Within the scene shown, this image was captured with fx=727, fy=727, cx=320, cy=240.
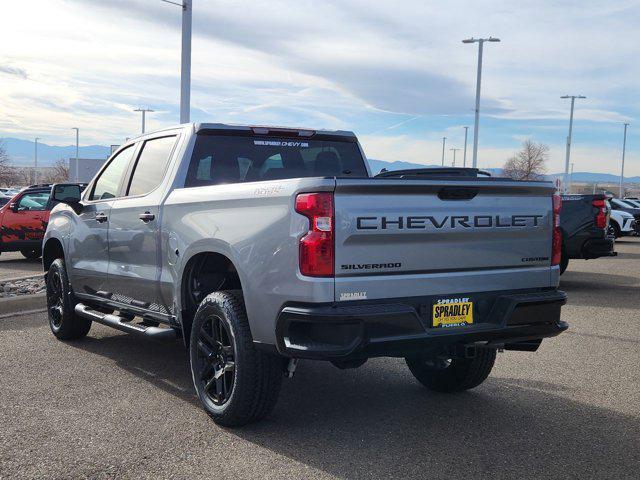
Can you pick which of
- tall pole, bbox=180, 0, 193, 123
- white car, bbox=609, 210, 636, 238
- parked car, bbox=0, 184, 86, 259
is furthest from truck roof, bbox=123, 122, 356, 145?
white car, bbox=609, 210, 636, 238

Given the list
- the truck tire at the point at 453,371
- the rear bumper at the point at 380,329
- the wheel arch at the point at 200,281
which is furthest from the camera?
the truck tire at the point at 453,371

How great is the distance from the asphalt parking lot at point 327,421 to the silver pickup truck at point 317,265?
1.07 feet

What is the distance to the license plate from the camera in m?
4.36

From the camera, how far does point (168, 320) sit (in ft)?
18.4

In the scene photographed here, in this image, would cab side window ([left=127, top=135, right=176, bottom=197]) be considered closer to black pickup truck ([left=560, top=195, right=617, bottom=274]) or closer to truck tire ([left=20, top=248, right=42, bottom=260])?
black pickup truck ([left=560, top=195, right=617, bottom=274])

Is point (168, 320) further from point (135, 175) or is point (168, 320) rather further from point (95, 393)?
point (135, 175)

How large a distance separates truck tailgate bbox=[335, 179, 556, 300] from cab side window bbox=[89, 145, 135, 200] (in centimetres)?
333

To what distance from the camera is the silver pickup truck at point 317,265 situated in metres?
4.09

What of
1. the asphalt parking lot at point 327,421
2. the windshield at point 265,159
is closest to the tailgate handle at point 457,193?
the windshield at point 265,159

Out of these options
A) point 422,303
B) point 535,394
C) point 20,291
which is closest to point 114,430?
point 422,303

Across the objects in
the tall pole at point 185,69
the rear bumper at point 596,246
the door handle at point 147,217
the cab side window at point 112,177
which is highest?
the tall pole at point 185,69

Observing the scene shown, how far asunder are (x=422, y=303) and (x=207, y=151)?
95.2 inches

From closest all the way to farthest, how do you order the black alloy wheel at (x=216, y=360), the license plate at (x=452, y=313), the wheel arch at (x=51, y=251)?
the license plate at (x=452, y=313), the black alloy wheel at (x=216, y=360), the wheel arch at (x=51, y=251)

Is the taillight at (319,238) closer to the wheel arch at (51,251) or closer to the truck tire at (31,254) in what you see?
the wheel arch at (51,251)
